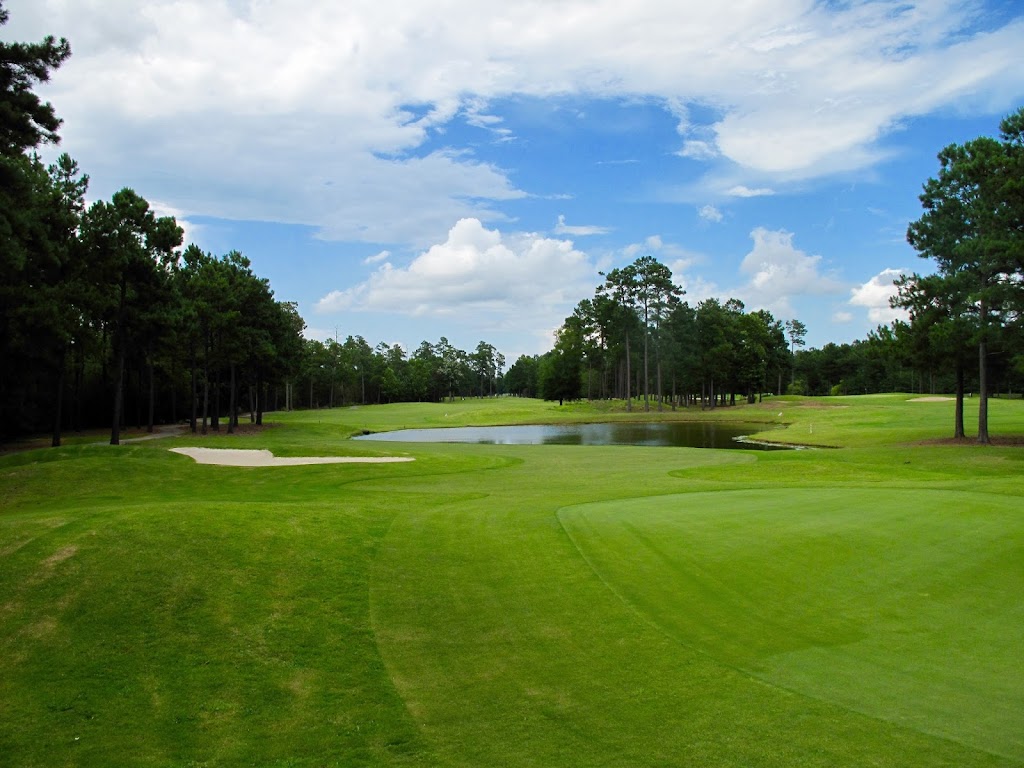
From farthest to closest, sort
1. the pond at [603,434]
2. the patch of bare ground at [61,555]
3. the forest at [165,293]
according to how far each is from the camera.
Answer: the pond at [603,434] → the forest at [165,293] → the patch of bare ground at [61,555]

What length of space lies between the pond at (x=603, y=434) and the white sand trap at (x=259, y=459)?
1980 centimetres

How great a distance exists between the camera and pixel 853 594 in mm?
9039

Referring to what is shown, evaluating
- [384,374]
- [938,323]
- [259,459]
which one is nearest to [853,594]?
[259,459]

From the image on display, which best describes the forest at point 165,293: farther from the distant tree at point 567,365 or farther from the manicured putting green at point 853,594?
the distant tree at point 567,365

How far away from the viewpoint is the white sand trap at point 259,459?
26.2m

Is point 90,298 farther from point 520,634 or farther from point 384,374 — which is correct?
point 384,374

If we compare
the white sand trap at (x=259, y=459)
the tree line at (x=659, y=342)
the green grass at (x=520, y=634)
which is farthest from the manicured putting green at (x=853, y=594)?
the tree line at (x=659, y=342)

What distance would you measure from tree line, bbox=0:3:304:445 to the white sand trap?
9427 millimetres

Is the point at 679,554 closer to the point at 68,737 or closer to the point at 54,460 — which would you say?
the point at 68,737

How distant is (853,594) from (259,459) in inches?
960

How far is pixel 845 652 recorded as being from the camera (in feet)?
24.2

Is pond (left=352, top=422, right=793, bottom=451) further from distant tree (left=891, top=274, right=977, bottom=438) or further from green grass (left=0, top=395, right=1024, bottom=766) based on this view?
green grass (left=0, top=395, right=1024, bottom=766)

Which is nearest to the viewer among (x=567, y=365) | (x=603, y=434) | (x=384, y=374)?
(x=603, y=434)

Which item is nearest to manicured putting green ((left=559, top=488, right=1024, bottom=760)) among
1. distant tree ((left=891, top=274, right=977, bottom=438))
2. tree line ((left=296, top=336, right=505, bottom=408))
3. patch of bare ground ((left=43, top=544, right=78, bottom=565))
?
patch of bare ground ((left=43, top=544, right=78, bottom=565))
